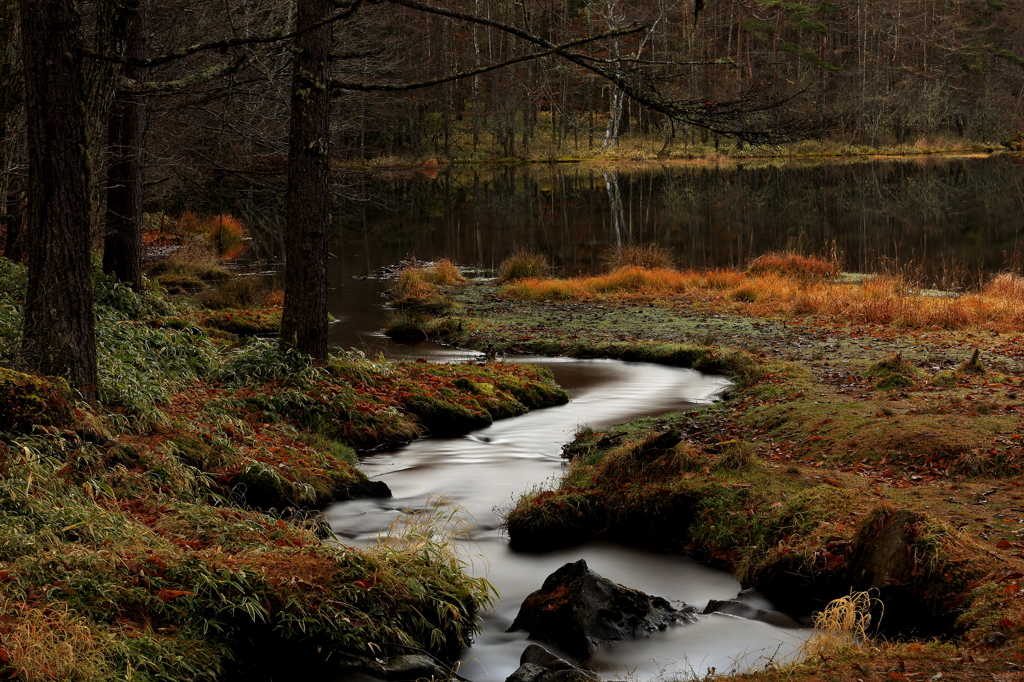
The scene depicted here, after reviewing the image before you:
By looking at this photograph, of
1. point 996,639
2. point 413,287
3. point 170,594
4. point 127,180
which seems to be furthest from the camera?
point 413,287

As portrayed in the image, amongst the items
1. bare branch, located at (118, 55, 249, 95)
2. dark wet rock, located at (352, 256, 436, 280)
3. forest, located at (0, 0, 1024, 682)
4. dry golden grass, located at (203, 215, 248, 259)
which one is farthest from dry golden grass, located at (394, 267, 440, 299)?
bare branch, located at (118, 55, 249, 95)

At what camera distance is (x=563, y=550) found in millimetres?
8141

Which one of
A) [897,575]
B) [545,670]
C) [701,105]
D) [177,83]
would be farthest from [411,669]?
[701,105]

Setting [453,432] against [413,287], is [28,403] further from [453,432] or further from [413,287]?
[413,287]

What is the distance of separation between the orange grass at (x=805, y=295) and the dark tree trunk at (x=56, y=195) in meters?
14.3

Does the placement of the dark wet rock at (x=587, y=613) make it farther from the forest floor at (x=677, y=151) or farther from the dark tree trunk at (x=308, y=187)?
the forest floor at (x=677, y=151)

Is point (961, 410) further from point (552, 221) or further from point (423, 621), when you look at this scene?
point (552, 221)

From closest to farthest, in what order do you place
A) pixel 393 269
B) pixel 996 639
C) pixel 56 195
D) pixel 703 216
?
pixel 996 639 → pixel 56 195 → pixel 393 269 → pixel 703 216

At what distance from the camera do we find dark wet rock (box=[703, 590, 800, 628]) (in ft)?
21.3

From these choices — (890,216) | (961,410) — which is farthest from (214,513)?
(890,216)

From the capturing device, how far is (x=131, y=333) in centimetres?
1167

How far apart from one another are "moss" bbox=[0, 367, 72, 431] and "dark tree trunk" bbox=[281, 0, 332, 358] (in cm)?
451

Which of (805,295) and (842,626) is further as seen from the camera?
(805,295)

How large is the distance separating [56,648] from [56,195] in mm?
4301
